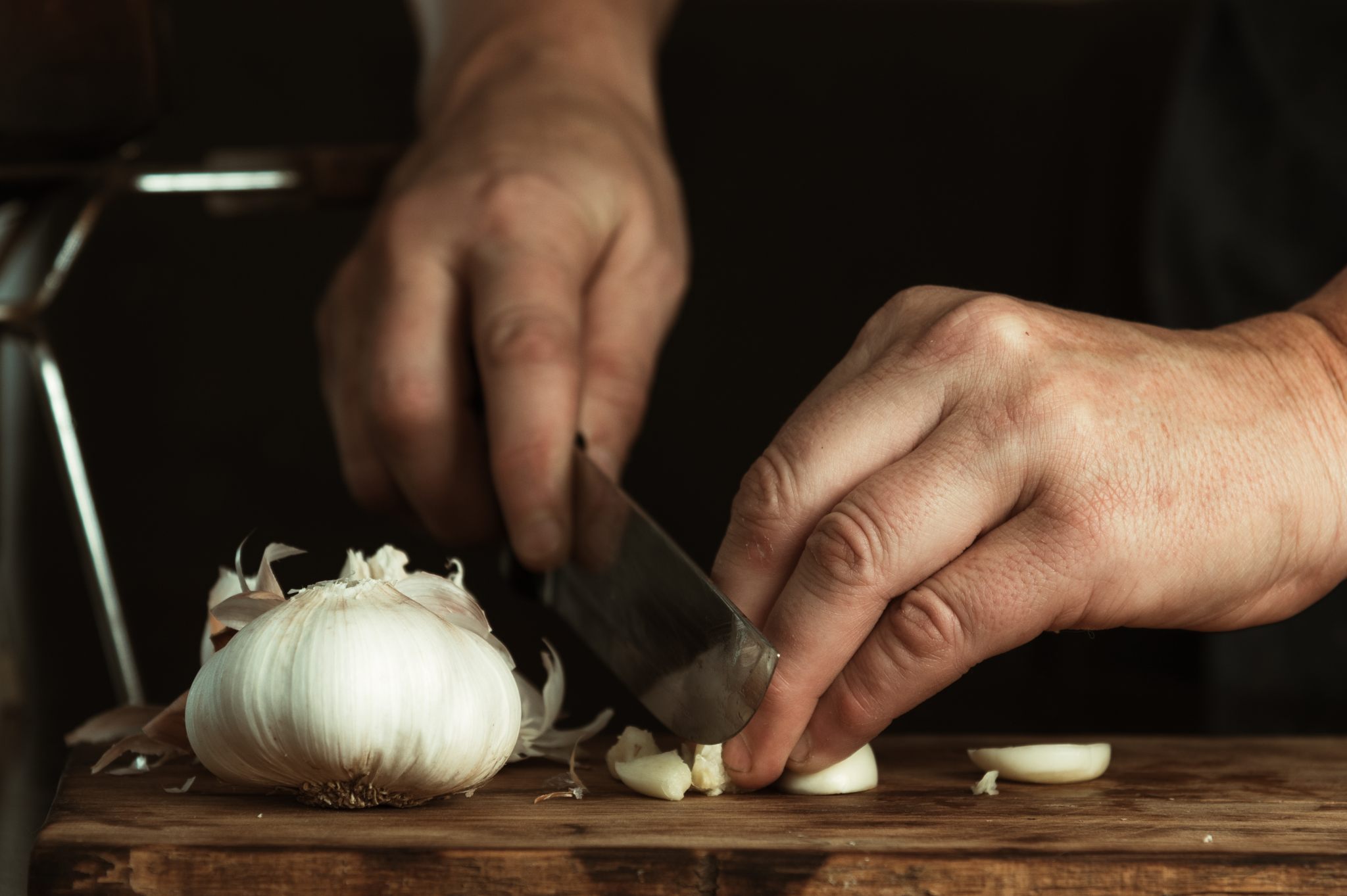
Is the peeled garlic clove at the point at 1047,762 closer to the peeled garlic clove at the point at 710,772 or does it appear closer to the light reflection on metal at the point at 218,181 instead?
the peeled garlic clove at the point at 710,772

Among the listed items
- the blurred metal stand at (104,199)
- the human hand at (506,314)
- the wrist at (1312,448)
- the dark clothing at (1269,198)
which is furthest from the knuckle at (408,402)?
the dark clothing at (1269,198)

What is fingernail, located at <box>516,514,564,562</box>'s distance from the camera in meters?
1.02

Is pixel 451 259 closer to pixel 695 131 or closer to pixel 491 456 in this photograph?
pixel 491 456

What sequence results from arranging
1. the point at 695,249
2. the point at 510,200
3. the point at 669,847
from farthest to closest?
the point at 695,249
the point at 510,200
the point at 669,847

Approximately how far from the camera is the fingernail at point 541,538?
3.35 ft

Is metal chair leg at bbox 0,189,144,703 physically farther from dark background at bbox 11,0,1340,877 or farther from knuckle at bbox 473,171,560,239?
dark background at bbox 11,0,1340,877

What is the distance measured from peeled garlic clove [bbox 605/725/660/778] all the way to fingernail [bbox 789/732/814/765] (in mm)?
83

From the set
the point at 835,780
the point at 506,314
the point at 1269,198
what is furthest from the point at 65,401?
the point at 1269,198

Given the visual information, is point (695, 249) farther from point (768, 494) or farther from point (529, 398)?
point (768, 494)

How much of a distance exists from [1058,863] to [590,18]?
1.09m

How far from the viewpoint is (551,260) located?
1.13 m

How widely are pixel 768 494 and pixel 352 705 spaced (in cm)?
24

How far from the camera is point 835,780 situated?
29.4 inches

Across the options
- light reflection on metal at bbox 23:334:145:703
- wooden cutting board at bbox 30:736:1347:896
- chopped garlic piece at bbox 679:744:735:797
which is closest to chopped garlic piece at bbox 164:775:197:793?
wooden cutting board at bbox 30:736:1347:896
